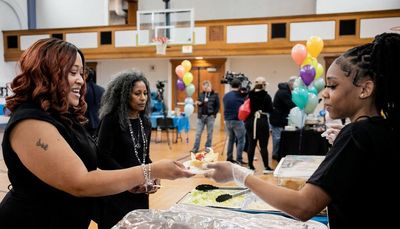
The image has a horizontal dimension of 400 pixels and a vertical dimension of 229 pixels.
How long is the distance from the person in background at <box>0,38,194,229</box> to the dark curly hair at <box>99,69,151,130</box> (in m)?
0.94

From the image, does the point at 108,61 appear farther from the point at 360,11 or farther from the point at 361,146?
the point at 361,146

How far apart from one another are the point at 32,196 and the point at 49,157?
0.19m

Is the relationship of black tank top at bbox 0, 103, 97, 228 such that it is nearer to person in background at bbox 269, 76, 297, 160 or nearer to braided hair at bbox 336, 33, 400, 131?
braided hair at bbox 336, 33, 400, 131

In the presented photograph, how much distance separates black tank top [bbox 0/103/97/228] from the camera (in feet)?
3.95

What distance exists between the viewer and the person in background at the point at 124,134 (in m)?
2.04

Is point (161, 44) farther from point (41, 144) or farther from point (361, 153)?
point (361, 153)

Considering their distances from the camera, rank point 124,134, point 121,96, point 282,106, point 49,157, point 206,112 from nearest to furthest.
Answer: point 49,157 → point 124,134 → point 121,96 → point 282,106 → point 206,112

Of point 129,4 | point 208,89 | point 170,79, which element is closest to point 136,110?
point 208,89

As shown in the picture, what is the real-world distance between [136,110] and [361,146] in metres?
1.64

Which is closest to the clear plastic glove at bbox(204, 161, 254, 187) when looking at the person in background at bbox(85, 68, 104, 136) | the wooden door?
the person in background at bbox(85, 68, 104, 136)

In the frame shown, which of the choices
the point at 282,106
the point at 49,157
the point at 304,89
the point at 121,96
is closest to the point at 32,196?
the point at 49,157

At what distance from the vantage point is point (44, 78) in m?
1.22

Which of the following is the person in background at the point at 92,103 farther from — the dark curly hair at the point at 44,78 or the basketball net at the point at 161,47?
the basketball net at the point at 161,47

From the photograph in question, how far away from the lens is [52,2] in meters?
14.4
